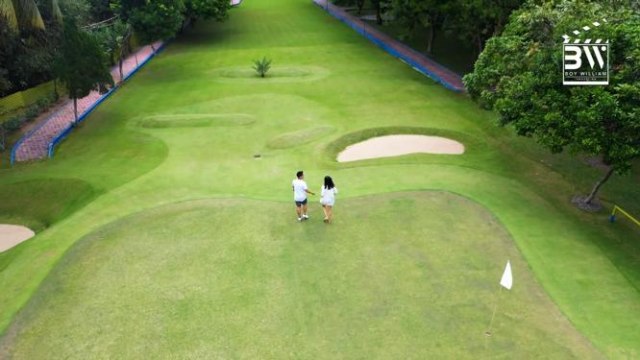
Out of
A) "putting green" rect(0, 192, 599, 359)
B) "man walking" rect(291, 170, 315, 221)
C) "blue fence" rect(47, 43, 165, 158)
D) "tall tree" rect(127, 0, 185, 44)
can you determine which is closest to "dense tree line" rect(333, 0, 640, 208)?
"putting green" rect(0, 192, 599, 359)

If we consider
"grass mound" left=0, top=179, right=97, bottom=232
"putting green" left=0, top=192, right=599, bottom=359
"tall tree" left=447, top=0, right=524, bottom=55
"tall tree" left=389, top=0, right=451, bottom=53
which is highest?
"tall tree" left=389, top=0, right=451, bottom=53

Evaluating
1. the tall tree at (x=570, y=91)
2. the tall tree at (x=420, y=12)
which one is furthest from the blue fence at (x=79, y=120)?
the tall tree at (x=570, y=91)

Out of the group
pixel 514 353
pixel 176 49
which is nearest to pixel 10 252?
pixel 514 353

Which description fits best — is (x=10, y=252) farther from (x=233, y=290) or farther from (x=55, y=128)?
(x=55, y=128)

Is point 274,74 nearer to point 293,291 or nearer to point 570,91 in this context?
point 570,91

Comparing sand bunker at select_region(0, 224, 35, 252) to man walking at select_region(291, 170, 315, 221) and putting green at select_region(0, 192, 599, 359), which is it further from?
man walking at select_region(291, 170, 315, 221)

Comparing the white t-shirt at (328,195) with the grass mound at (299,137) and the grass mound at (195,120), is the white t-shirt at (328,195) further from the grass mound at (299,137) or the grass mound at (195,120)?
Result: the grass mound at (195,120)

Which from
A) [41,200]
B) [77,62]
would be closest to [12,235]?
[41,200]
